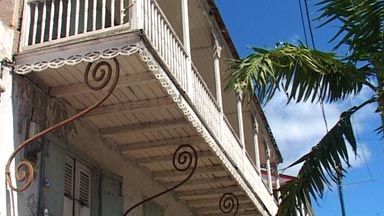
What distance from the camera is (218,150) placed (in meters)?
8.29

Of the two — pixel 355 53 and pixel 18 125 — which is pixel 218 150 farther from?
pixel 18 125

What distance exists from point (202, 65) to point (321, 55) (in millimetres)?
4943

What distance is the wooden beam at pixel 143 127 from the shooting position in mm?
7582

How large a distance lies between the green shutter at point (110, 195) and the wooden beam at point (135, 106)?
3.12 feet

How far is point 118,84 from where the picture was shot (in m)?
6.51

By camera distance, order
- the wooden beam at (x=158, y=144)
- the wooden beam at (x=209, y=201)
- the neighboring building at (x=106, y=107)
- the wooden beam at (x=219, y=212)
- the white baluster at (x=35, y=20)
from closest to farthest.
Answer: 1. the neighboring building at (x=106, y=107)
2. the white baluster at (x=35, y=20)
3. the wooden beam at (x=158, y=144)
4. the wooden beam at (x=209, y=201)
5. the wooden beam at (x=219, y=212)

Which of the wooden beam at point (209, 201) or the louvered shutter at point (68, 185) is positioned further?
the wooden beam at point (209, 201)

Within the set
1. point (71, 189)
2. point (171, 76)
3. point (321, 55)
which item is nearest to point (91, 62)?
point (171, 76)

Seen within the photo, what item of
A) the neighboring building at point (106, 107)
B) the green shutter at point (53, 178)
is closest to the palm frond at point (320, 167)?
the neighboring building at point (106, 107)

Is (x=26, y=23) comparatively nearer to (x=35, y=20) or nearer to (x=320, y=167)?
(x=35, y=20)

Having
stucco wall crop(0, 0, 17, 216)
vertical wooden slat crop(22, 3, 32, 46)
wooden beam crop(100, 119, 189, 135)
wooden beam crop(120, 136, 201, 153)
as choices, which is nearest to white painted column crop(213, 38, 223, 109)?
wooden beam crop(120, 136, 201, 153)

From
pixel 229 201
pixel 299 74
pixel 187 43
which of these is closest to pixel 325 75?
pixel 299 74

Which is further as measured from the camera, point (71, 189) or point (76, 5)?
point (71, 189)

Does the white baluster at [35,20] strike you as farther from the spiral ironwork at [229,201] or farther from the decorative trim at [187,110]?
the spiral ironwork at [229,201]
